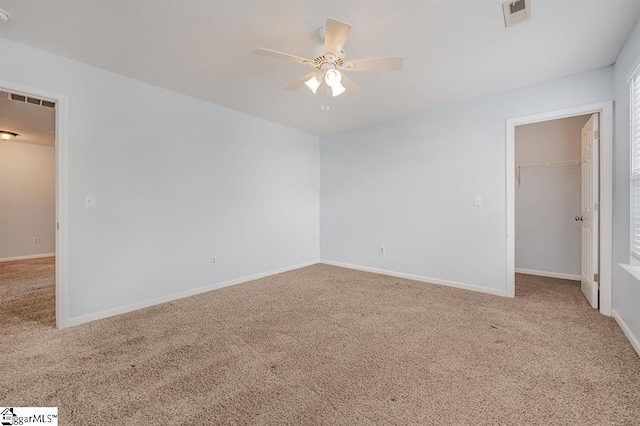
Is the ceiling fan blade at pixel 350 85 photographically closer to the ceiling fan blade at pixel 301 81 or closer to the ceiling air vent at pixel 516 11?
the ceiling fan blade at pixel 301 81

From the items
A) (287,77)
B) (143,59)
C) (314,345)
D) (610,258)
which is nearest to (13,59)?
(143,59)

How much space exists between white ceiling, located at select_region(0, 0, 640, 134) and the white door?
0.71 metres

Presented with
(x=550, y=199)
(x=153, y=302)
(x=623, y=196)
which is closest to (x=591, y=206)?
(x=623, y=196)

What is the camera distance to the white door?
270cm

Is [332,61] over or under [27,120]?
under

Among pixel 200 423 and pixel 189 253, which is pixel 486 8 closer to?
pixel 200 423

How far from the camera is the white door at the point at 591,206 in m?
2.70

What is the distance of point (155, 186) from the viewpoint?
9.91 feet

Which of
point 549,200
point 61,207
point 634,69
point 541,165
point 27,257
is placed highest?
point 634,69

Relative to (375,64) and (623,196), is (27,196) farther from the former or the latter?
(623,196)

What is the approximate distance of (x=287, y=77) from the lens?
2771mm

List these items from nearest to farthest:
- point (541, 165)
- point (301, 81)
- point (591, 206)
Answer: point (301, 81), point (591, 206), point (541, 165)

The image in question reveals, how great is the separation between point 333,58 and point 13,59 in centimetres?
261

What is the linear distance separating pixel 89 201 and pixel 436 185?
4002 millimetres
